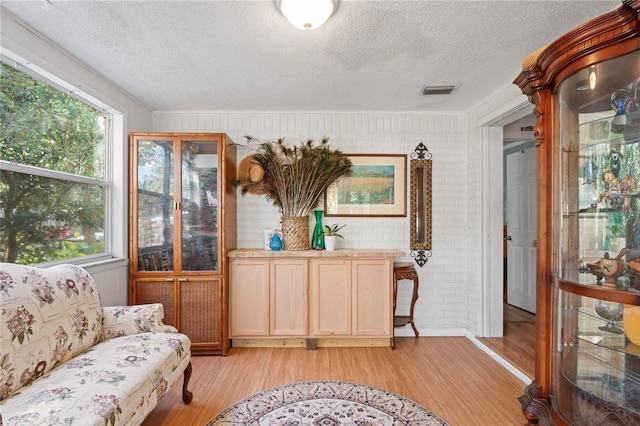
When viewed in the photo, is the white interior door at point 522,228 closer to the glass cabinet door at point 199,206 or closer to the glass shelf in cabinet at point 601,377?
the glass shelf in cabinet at point 601,377

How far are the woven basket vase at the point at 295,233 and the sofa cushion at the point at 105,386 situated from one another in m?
1.42

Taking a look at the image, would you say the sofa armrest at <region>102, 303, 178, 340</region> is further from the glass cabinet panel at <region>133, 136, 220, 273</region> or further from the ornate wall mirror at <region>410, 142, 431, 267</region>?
the ornate wall mirror at <region>410, 142, 431, 267</region>

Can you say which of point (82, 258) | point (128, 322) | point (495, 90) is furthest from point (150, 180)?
point (495, 90)

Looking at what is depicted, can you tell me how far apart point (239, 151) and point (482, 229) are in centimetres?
279

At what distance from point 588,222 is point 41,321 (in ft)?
9.11

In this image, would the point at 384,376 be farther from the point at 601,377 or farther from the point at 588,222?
the point at 588,222

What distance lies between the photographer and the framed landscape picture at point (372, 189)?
10.9ft

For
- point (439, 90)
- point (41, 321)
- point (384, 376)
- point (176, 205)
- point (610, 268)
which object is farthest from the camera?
point (176, 205)

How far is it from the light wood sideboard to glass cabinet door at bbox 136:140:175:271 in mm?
663

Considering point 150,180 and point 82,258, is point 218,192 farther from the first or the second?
point 82,258

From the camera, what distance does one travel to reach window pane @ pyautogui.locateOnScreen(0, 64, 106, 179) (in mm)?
1879

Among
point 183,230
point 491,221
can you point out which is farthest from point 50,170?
point 491,221

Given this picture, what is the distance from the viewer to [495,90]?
2752 mm

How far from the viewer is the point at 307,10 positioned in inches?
61.7
